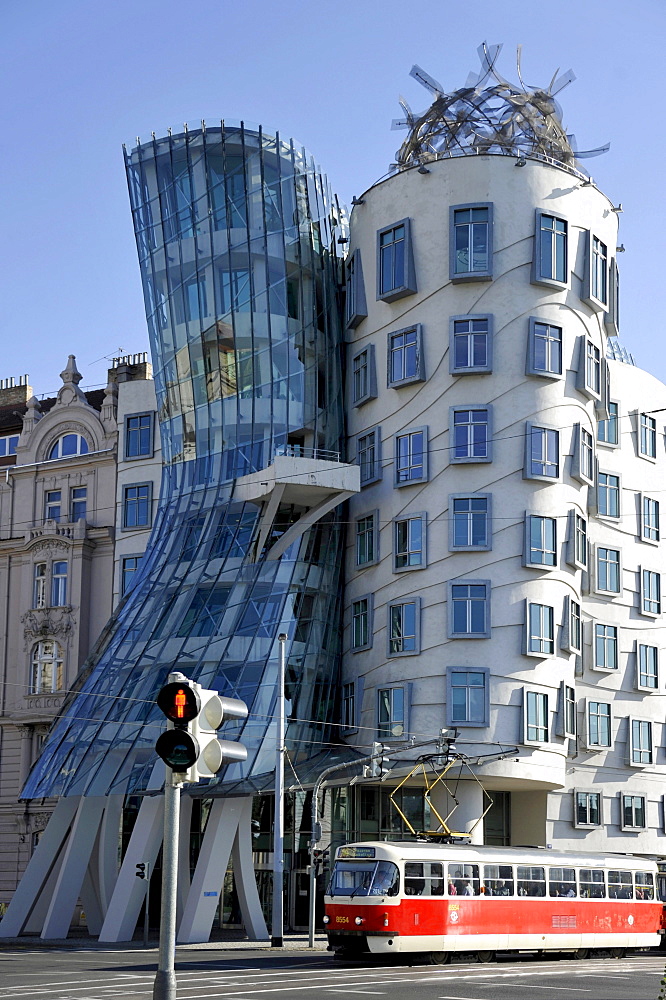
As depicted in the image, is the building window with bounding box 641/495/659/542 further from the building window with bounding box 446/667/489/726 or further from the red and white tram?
the red and white tram

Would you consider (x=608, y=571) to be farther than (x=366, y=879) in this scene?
Yes

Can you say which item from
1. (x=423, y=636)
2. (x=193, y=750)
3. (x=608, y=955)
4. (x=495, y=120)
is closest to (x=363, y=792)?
(x=423, y=636)

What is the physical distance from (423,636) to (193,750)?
1622 inches

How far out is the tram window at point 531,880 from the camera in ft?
128

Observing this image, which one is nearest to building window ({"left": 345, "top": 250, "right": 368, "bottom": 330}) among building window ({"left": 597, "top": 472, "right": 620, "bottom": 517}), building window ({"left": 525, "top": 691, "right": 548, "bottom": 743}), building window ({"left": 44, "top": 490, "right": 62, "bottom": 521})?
building window ({"left": 597, "top": 472, "right": 620, "bottom": 517})

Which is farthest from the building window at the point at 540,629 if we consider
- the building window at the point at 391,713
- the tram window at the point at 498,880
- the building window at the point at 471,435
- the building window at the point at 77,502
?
the building window at the point at 77,502

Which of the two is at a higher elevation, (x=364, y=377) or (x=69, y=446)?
(x=364, y=377)

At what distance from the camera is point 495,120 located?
191 feet

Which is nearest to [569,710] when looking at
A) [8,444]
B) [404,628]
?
[404,628]

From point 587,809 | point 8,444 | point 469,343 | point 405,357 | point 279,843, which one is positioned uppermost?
point 8,444

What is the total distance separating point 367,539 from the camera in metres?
56.6

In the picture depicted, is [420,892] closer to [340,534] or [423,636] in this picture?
[423,636]

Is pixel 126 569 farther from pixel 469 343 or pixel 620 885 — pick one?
pixel 620 885

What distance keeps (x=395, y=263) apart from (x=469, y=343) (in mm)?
4775
